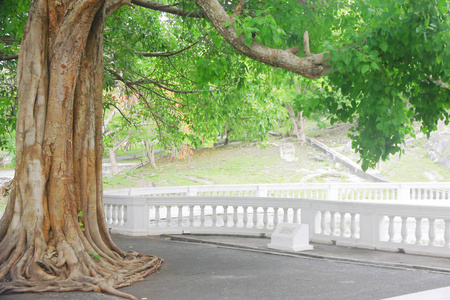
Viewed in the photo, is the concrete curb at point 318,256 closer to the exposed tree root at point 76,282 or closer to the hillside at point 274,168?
the exposed tree root at point 76,282

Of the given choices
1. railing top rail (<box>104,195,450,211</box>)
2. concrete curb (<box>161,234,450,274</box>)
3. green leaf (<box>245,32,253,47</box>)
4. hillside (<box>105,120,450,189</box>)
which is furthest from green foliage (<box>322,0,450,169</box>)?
hillside (<box>105,120,450,189</box>)

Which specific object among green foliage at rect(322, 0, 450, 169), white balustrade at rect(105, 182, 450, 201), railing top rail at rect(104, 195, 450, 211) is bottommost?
white balustrade at rect(105, 182, 450, 201)

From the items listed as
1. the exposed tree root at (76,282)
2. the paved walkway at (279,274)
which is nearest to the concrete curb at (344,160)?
the paved walkway at (279,274)

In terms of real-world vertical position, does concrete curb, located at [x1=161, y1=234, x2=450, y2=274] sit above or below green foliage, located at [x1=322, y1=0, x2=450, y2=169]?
below

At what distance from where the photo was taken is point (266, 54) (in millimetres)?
8305

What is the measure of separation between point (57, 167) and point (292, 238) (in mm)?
4923

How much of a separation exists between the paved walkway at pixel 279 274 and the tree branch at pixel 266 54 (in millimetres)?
3250

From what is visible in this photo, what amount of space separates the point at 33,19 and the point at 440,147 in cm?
3482

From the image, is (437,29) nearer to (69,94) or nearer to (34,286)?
(69,94)

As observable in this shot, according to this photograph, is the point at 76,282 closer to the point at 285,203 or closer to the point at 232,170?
the point at 285,203

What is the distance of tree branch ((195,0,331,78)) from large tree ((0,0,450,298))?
2cm

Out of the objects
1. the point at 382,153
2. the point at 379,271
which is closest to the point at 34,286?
the point at 379,271

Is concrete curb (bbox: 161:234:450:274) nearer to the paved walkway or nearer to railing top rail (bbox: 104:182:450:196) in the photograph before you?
the paved walkway

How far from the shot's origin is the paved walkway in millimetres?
7047
